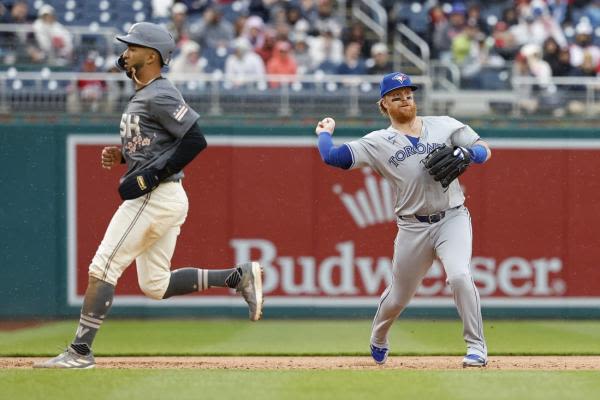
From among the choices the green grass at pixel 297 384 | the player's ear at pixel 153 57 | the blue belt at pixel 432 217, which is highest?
the player's ear at pixel 153 57

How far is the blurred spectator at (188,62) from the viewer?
12.8m

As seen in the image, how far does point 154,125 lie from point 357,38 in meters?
7.14

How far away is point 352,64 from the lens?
13.0 metres

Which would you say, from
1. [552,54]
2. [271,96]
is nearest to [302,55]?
[271,96]

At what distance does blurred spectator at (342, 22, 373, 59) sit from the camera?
13.9 meters

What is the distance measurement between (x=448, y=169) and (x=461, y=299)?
783mm

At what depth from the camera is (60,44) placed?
42.7 ft

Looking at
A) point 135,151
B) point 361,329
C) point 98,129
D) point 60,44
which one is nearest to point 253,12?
point 60,44

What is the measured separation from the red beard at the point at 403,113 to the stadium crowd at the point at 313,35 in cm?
507

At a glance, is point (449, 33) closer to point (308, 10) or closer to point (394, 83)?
point (308, 10)

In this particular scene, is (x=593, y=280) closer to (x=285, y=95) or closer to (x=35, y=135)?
(x=285, y=95)

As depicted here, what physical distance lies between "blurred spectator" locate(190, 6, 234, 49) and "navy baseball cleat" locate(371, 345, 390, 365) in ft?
22.9

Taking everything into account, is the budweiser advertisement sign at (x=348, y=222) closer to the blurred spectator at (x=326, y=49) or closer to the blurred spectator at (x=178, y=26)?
the blurred spectator at (x=326, y=49)

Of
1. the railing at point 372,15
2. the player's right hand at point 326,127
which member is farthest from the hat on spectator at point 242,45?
the player's right hand at point 326,127
